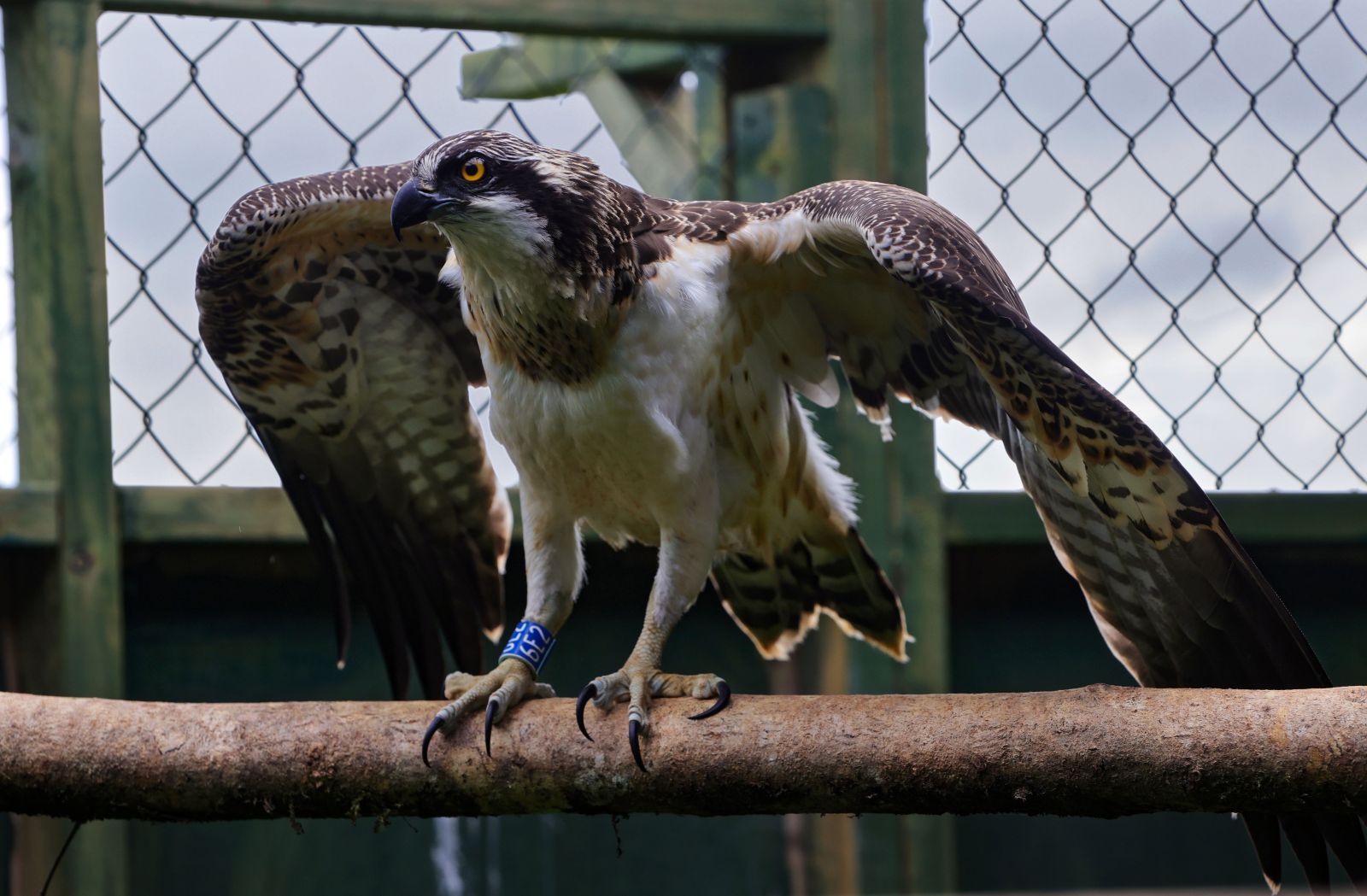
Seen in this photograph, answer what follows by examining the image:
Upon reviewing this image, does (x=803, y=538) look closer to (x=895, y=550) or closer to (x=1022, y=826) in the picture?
(x=895, y=550)

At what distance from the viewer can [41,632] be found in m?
2.92

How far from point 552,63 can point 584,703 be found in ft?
6.27

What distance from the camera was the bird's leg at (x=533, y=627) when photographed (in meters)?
2.10

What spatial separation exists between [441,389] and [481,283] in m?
0.71

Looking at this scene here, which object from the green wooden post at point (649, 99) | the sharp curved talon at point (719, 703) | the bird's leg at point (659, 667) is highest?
the green wooden post at point (649, 99)

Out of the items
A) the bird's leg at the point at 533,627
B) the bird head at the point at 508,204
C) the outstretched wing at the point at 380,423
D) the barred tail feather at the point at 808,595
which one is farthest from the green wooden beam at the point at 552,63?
the barred tail feather at the point at 808,595

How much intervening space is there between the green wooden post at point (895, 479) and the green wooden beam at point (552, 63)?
43cm

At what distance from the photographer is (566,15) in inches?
121

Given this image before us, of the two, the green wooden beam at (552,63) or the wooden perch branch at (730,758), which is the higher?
the green wooden beam at (552,63)

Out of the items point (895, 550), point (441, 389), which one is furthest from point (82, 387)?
point (895, 550)

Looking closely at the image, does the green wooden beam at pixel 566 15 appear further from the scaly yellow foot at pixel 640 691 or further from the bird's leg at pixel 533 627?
the scaly yellow foot at pixel 640 691

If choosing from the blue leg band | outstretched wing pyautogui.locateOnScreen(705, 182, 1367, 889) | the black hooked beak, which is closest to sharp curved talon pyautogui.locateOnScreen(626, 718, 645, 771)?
the blue leg band

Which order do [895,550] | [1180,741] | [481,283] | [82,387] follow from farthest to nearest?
[895,550] < [82,387] < [481,283] < [1180,741]

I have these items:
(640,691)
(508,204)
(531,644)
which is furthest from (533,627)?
(508,204)
